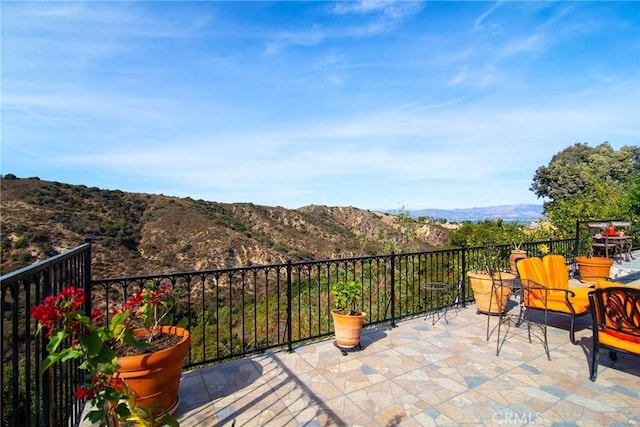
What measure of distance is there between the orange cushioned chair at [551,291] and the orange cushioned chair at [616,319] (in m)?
0.64

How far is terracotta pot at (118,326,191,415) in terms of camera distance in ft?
7.36

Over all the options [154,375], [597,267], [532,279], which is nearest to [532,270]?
[532,279]

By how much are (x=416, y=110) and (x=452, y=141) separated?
8.78 ft

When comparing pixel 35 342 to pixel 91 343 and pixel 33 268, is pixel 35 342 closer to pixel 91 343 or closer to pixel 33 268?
pixel 33 268

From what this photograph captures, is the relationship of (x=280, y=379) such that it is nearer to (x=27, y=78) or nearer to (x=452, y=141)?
(x=27, y=78)

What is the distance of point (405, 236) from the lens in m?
6.81

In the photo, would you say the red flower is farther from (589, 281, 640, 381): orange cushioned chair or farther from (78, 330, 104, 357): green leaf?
(589, 281, 640, 381): orange cushioned chair

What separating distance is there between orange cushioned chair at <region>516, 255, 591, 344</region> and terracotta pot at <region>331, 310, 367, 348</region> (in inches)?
78.1

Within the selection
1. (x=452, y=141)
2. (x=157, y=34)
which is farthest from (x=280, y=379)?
(x=452, y=141)

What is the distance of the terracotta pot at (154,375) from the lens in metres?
2.24

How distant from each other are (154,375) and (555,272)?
484 centimetres

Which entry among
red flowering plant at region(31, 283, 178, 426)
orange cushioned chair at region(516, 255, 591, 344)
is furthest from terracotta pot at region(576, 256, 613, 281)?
red flowering plant at region(31, 283, 178, 426)

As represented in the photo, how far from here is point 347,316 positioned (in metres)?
3.65

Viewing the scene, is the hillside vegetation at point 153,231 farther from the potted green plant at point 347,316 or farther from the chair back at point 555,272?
the potted green plant at point 347,316
